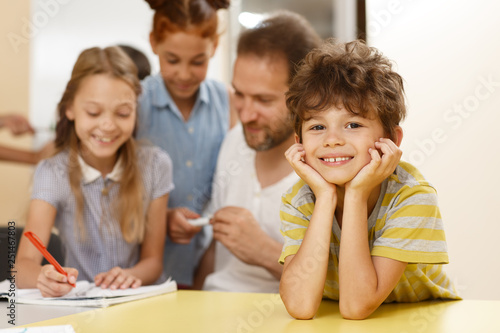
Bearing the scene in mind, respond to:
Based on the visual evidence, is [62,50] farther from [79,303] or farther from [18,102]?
[79,303]

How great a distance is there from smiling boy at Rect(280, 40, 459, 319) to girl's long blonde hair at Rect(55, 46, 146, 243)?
1.84 feet

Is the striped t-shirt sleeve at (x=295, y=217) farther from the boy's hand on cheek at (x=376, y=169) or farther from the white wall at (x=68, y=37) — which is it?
the white wall at (x=68, y=37)

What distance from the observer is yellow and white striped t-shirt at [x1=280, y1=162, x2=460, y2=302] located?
90 cm

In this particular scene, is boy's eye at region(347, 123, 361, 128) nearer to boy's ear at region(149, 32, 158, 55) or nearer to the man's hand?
the man's hand

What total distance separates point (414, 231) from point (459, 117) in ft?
2.18

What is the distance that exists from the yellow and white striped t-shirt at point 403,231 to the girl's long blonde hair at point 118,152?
21.7 inches

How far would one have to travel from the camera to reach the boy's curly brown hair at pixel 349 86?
0.94 meters

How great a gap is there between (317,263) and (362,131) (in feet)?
0.80

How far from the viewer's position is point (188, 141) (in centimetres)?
162

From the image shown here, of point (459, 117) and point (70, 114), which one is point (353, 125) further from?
point (70, 114)

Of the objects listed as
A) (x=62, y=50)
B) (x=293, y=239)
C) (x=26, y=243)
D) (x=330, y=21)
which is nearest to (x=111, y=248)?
(x=26, y=243)

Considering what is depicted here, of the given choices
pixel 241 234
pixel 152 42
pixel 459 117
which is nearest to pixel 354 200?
pixel 241 234

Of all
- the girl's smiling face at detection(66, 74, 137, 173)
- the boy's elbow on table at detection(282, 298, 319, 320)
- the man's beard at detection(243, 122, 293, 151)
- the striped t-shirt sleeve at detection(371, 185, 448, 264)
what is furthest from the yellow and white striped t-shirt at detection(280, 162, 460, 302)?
the girl's smiling face at detection(66, 74, 137, 173)

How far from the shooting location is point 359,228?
0.88 m
